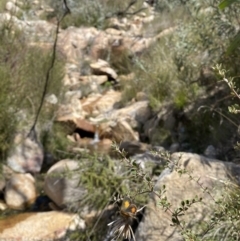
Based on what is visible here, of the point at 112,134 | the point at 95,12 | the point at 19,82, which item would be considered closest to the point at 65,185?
the point at 19,82

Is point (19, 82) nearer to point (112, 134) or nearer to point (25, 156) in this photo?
point (25, 156)

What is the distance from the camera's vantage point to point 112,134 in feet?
19.4

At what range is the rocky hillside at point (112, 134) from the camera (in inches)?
105

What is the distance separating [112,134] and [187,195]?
3312mm

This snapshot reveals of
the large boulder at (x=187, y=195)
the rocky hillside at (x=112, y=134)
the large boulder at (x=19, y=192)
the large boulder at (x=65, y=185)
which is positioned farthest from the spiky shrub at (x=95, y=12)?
the large boulder at (x=187, y=195)

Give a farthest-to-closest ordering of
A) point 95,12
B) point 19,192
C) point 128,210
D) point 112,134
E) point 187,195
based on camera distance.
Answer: point 95,12
point 112,134
point 19,192
point 187,195
point 128,210

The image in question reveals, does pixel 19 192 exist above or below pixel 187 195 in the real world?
below

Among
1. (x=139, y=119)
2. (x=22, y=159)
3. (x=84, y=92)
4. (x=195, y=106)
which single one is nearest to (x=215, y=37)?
(x=195, y=106)

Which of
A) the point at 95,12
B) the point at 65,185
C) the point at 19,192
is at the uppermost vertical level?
the point at 95,12

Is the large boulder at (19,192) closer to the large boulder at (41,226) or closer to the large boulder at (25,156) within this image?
the large boulder at (25,156)

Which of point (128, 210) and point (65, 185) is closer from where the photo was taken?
point (128, 210)

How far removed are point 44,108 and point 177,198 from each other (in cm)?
289

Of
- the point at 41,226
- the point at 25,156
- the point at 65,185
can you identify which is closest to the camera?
the point at 41,226

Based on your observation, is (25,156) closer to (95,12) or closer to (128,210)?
(128,210)
